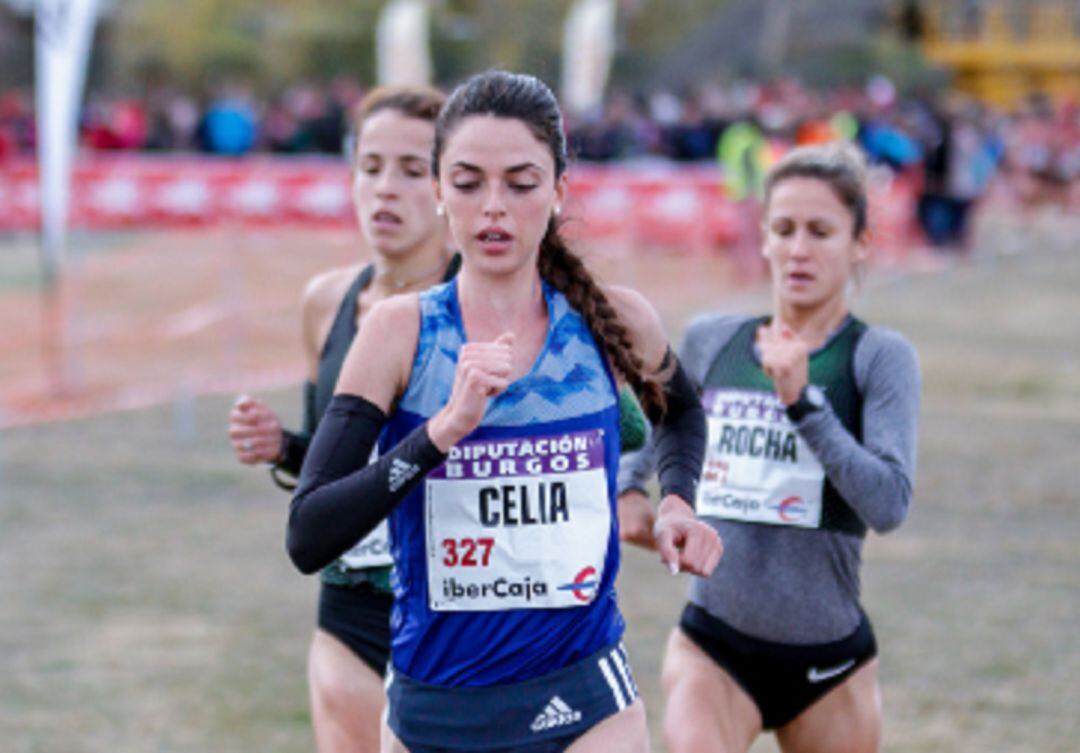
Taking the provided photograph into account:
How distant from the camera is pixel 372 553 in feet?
13.9

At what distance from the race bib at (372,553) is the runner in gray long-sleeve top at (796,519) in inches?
21.5

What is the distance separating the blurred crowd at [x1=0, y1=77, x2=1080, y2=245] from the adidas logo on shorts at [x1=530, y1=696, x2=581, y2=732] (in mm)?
21446

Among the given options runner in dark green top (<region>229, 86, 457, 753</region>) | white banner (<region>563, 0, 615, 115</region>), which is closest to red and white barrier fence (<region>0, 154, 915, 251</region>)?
white banner (<region>563, 0, 615, 115</region>)

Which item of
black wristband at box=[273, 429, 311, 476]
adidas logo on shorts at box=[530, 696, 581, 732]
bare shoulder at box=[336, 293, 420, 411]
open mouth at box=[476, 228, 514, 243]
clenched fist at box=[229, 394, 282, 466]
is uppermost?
open mouth at box=[476, 228, 514, 243]

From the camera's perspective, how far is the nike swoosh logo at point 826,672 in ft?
14.2

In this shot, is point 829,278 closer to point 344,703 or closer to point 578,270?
point 578,270

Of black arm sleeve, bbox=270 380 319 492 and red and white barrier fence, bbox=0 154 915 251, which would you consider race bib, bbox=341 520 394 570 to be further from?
red and white barrier fence, bbox=0 154 915 251

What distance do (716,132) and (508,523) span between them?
85.5 ft

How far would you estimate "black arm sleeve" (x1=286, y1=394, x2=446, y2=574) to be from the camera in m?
3.09

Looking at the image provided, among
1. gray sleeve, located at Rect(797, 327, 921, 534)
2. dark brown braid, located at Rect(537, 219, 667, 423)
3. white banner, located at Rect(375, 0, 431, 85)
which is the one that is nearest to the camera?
dark brown braid, located at Rect(537, 219, 667, 423)

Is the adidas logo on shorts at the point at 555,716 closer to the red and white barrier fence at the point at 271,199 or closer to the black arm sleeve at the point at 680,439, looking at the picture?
the black arm sleeve at the point at 680,439

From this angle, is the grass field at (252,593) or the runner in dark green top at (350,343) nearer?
the runner in dark green top at (350,343)

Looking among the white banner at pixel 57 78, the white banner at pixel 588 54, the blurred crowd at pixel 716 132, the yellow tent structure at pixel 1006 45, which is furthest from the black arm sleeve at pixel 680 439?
the yellow tent structure at pixel 1006 45

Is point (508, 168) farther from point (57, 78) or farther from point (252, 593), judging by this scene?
point (57, 78)
